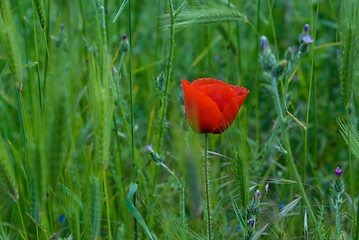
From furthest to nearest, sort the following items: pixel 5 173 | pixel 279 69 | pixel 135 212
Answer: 1. pixel 135 212
2. pixel 5 173
3. pixel 279 69

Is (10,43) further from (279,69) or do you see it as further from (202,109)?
(279,69)

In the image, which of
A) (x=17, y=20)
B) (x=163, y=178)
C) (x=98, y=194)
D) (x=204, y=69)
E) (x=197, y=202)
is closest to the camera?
(x=197, y=202)

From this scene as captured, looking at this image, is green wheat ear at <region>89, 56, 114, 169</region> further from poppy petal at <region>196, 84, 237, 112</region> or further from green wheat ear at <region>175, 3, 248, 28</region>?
green wheat ear at <region>175, 3, 248, 28</region>

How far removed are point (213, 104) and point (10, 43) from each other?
40 cm

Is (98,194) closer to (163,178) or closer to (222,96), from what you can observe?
(222,96)

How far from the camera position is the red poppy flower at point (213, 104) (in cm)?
84

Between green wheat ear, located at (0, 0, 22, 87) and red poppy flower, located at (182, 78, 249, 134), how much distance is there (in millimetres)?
317

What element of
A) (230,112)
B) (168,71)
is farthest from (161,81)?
(230,112)

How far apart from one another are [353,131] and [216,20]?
0.42m

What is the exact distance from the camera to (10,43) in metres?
0.79

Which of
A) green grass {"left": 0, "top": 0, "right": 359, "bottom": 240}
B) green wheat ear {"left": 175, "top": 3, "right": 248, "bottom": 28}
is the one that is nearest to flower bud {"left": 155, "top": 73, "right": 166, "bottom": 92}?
green grass {"left": 0, "top": 0, "right": 359, "bottom": 240}

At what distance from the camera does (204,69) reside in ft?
6.78

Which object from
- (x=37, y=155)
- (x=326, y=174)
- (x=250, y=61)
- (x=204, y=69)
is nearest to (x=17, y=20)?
(x=204, y=69)

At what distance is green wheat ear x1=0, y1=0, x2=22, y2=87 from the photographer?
772 millimetres
